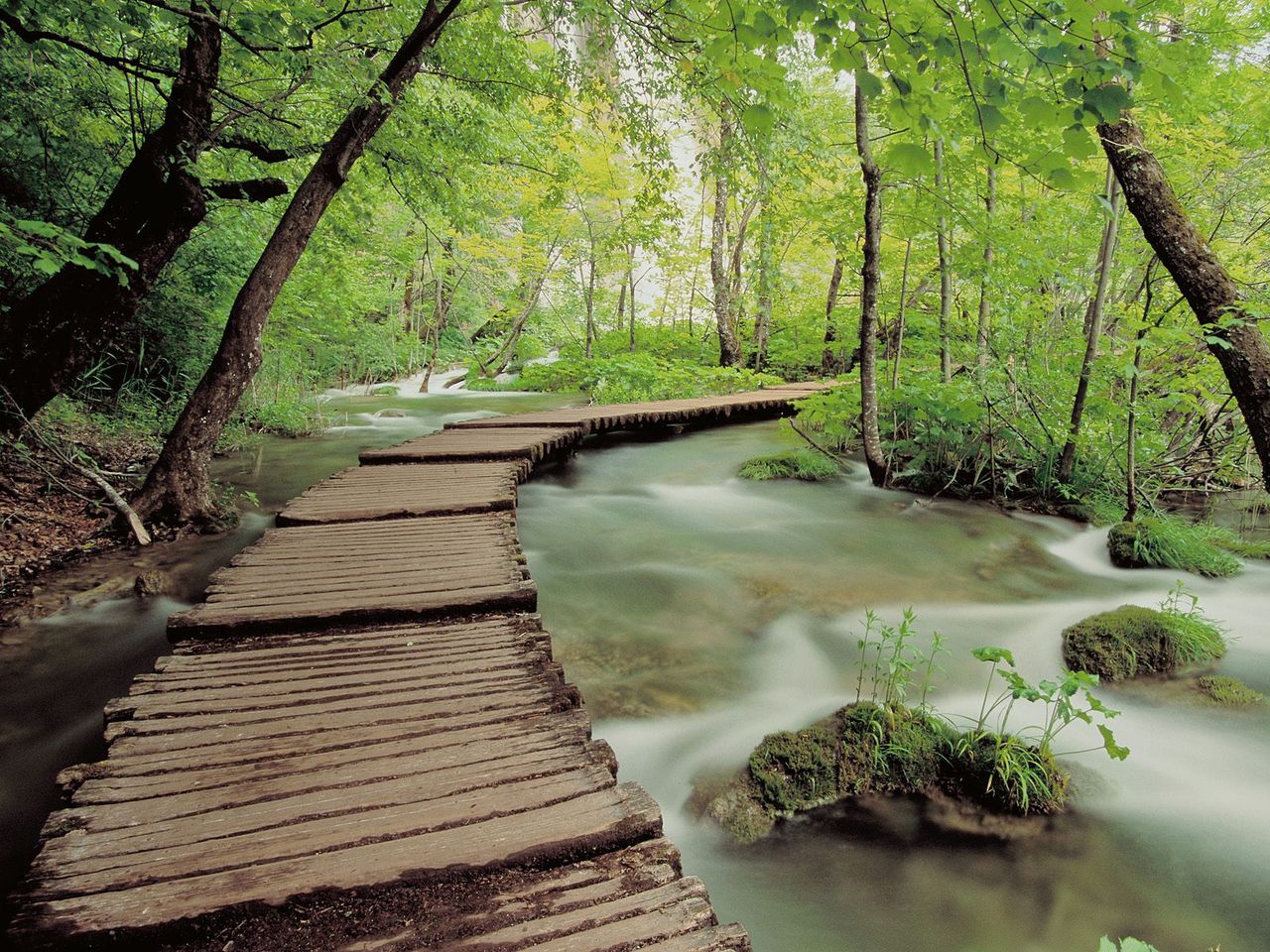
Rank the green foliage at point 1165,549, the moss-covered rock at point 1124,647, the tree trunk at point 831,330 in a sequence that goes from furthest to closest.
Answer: the tree trunk at point 831,330
the green foliage at point 1165,549
the moss-covered rock at point 1124,647

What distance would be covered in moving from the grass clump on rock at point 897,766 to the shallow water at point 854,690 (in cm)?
14

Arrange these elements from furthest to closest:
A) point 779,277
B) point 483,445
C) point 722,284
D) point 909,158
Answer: point 722,284
point 483,445
point 779,277
point 909,158

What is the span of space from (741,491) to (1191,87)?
196 inches

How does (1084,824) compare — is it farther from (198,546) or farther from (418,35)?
(418,35)

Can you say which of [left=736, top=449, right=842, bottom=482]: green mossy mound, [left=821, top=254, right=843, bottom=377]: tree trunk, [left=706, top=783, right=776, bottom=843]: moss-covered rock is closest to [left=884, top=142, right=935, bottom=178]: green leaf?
[left=706, top=783, right=776, bottom=843]: moss-covered rock

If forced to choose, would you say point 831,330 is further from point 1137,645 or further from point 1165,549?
point 1137,645

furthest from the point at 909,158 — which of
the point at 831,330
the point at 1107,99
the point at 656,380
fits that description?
the point at 831,330

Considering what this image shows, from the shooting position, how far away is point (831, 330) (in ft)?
50.0

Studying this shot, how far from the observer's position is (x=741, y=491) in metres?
7.23

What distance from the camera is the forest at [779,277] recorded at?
2.66 metres

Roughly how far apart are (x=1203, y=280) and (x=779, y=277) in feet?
11.5

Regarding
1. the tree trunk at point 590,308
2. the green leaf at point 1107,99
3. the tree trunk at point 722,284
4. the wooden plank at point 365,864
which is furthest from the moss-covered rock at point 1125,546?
the tree trunk at point 590,308

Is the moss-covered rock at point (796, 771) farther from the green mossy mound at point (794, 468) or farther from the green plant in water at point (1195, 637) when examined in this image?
the green mossy mound at point (794, 468)

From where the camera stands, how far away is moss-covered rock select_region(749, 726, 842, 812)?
8.88 ft
